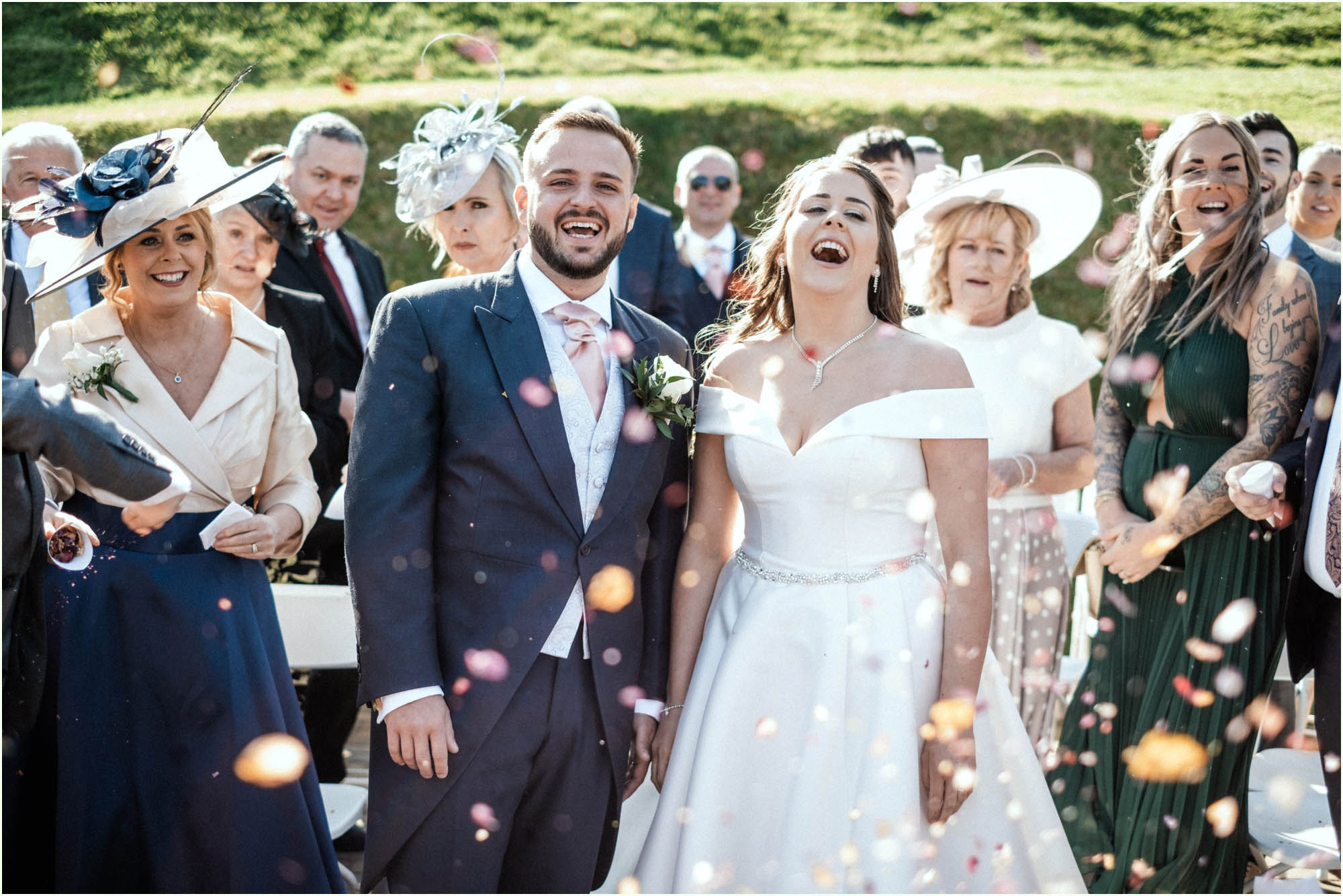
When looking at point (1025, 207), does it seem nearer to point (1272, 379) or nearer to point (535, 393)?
point (1272, 379)

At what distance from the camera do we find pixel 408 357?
2.77 m

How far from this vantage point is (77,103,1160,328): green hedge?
41.2ft

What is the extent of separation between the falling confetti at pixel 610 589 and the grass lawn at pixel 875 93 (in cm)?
1067

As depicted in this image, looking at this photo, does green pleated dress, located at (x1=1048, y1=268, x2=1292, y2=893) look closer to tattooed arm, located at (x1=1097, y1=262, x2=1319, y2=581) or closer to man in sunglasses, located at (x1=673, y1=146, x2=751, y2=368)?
tattooed arm, located at (x1=1097, y1=262, x2=1319, y2=581)

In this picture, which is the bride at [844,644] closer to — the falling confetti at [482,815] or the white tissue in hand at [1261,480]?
the falling confetti at [482,815]

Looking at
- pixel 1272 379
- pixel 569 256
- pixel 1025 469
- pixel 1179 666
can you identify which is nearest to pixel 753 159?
pixel 1025 469

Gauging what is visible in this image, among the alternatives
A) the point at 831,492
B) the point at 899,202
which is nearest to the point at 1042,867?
the point at 831,492

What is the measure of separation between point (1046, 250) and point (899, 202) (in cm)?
106

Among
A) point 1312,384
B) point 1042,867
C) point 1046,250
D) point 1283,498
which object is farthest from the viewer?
point 1046,250

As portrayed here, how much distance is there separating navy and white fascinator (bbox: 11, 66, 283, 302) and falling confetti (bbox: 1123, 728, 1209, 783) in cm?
327

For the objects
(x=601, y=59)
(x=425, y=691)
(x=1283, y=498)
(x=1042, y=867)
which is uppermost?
(x=601, y=59)

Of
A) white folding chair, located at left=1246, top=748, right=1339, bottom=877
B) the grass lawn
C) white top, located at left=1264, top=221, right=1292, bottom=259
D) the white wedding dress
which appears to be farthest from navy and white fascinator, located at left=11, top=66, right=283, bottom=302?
the grass lawn

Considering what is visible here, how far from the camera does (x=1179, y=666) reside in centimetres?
398

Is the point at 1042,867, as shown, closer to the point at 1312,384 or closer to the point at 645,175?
the point at 1312,384
